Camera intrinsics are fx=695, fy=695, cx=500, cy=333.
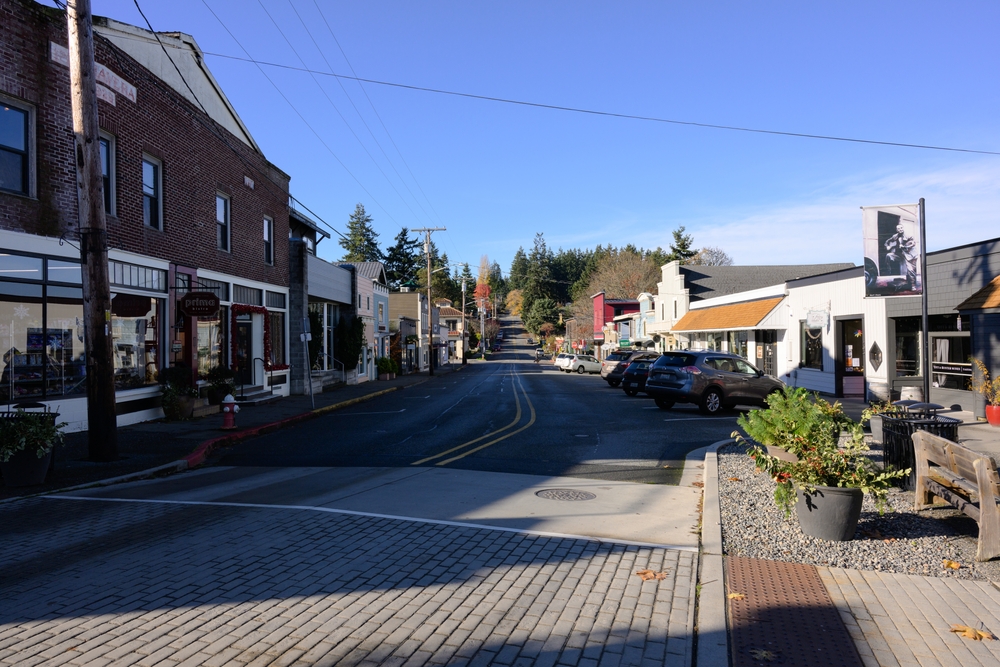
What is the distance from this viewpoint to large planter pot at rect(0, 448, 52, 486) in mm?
9164

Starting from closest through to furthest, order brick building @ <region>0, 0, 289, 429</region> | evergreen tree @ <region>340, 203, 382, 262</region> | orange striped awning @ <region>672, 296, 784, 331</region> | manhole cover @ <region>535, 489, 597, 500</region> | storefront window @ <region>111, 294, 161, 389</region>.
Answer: manhole cover @ <region>535, 489, 597, 500</region>, brick building @ <region>0, 0, 289, 429</region>, storefront window @ <region>111, 294, 161, 389</region>, orange striped awning @ <region>672, 296, 784, 331</region>, evergreen tree @ <region>340, 203, 382, 262</region>

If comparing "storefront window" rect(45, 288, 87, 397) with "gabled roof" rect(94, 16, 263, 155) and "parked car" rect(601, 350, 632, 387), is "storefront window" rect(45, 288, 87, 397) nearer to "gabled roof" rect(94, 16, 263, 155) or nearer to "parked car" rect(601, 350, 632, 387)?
"gabled roof" rect(94, 16, 263, 155)

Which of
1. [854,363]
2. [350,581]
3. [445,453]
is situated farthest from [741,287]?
[350,581]

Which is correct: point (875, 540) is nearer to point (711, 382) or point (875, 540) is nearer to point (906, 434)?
point (906, 434)

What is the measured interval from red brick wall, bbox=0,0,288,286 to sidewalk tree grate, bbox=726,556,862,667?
1333cm

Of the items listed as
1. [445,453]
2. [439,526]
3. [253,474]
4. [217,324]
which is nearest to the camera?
[439,526]

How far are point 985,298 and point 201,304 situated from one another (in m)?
17.9

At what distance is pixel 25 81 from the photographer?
12.7 meters

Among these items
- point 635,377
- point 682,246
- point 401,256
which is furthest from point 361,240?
point 635,377

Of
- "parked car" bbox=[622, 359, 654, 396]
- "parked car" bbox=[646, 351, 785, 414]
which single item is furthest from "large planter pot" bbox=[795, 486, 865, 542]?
"parked car" bbox=[622, 359, 654, 396]

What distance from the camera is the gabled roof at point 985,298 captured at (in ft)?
47.6

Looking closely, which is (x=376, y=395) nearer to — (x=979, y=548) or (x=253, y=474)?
(x=253, y=474)

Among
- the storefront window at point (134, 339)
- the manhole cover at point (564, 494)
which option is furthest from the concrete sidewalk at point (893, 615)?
the storefront window at point (134, 339)

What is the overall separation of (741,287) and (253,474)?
42.1 meters
